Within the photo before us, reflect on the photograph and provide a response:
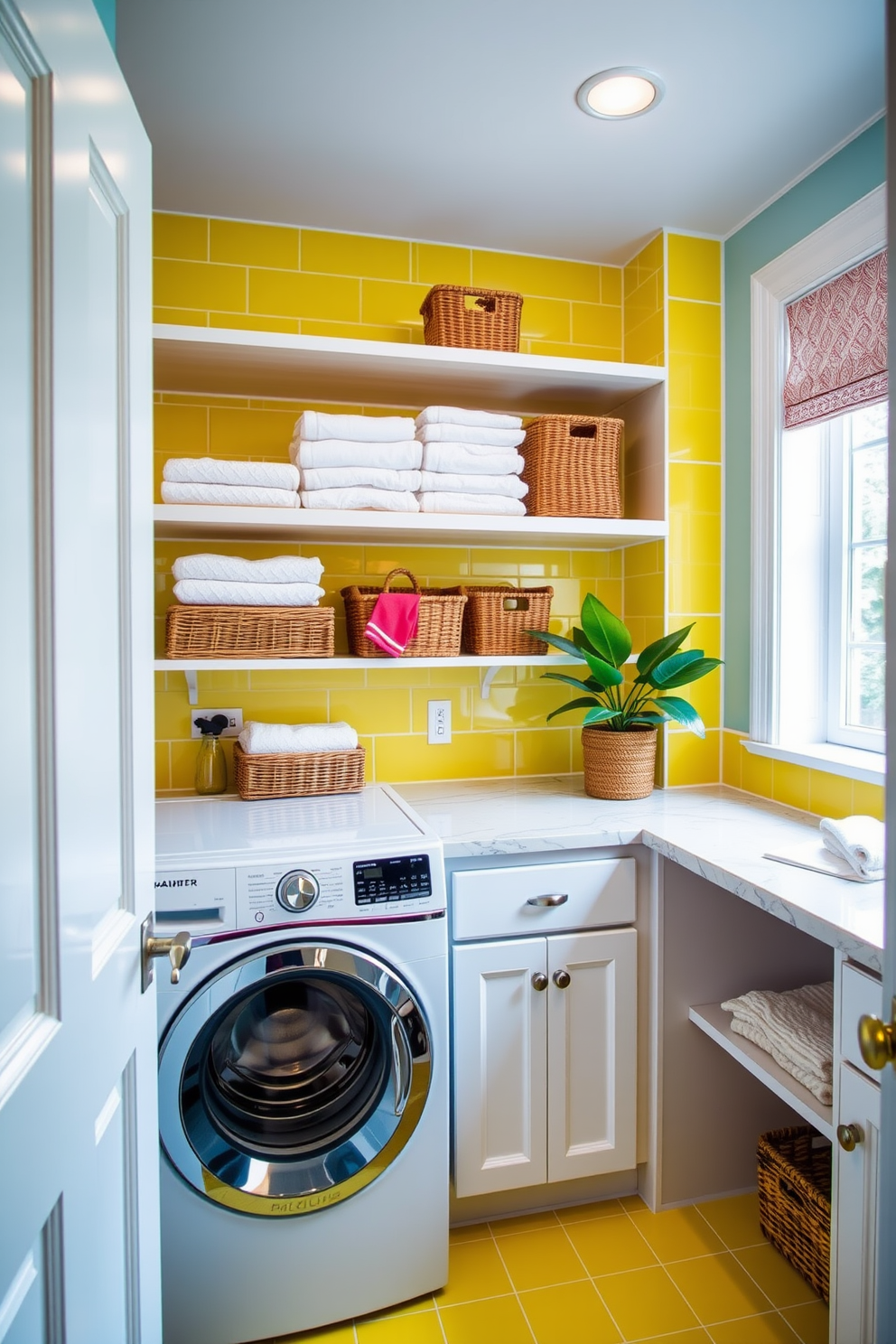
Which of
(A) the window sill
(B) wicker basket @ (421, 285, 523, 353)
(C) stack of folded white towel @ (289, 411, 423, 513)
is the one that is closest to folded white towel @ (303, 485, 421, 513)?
(C) stack of folded white towel @ (289, 411, 423, 513)

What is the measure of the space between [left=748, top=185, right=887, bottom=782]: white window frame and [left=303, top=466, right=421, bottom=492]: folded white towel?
3.05 ft

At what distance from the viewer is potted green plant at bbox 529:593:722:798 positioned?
6.70 feet

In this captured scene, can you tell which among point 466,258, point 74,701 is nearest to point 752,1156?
point 74,701

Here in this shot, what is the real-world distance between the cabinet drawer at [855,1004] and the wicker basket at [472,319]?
1.59 m

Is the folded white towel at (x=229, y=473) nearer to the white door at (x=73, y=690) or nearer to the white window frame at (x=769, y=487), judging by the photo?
the white door at (x=73, y=690)

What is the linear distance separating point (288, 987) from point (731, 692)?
1.44 meters

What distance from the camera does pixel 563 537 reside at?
2.28 meters

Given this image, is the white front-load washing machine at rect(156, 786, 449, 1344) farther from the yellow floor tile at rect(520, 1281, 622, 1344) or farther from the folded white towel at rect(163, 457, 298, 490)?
the folded white towel at rect(163, 457, 298, 490)

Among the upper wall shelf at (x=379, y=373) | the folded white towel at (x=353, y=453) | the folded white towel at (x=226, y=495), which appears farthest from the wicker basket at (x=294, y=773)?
the upper wall shelf at (x=379, y=373)

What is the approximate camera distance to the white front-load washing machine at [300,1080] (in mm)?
1538

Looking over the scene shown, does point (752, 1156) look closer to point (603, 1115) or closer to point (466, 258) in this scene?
point (603, 1115)

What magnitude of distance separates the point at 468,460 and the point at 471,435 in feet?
0.21

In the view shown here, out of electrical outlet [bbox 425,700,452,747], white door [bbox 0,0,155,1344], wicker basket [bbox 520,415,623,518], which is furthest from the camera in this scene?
electrical outlet [bbox 425,700,452,747]

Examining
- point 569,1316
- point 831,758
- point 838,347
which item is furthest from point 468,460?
point 569,1316
